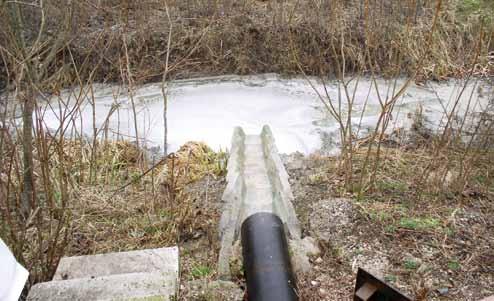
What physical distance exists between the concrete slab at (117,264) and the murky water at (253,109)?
9.98ft

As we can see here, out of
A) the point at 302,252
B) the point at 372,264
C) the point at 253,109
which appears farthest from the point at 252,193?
the point at 253,109

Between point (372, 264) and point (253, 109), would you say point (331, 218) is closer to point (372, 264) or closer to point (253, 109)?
point (372, 264)

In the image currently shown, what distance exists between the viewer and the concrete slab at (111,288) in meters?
2.21

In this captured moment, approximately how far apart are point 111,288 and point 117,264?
0.54 metres

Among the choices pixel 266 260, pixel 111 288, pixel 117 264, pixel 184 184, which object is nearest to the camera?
pixel 111 288

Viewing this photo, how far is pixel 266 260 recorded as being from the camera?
265cm

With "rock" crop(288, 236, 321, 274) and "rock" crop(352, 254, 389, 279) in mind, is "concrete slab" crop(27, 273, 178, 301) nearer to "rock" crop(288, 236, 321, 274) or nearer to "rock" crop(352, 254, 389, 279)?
"rock" crop(288, 236, 321, 274)

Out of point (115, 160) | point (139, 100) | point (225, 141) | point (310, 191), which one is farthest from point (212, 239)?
point (139, 100)

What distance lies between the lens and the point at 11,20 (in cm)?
304

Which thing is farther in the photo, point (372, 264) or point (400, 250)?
point (400, 250)

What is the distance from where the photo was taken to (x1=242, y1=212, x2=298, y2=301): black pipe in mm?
2475

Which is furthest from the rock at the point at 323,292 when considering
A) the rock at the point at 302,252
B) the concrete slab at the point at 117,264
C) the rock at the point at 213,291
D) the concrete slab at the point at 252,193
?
the concrete slab at the point at 117,264

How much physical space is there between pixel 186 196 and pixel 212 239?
2.35ft

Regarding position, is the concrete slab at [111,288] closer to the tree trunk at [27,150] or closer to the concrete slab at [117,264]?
the concrete slab at [117,264]
